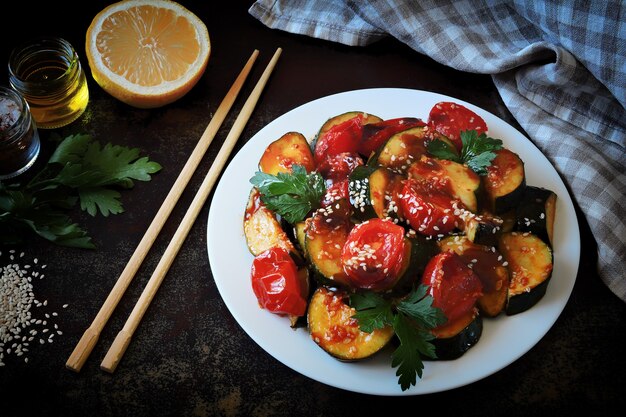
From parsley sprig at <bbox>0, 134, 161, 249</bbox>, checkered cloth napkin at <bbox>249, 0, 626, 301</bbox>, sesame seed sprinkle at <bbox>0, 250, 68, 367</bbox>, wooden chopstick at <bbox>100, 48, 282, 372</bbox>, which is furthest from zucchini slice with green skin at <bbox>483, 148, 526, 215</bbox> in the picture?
sesame seed sprinkle at <bbox>0, 250, 68, 367</bbox>

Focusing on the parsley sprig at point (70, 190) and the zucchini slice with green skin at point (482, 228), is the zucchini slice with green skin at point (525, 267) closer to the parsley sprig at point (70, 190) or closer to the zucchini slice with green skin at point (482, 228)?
the zucchini slice with green skin at point (482, 228)

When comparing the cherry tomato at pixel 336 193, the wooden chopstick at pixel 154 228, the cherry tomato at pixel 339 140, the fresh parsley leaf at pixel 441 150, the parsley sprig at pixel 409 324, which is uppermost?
the fresh parsley leaf at pixel 441 150

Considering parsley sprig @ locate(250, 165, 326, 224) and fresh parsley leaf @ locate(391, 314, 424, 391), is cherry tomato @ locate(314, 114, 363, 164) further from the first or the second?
fresh parsley leaf @ locate(391, 314, 424, 391)

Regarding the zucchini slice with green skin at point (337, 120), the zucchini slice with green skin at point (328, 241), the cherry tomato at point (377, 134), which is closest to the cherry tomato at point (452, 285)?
the zucchini slice with green skin at point (328, 241)

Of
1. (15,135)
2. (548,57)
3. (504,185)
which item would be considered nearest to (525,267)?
(504,185)

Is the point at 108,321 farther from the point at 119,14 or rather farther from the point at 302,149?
the point at 119,14

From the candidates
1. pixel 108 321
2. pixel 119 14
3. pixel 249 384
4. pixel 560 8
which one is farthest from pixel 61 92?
pixel 560 8

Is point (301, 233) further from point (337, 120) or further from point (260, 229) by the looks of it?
point (337, 120)
